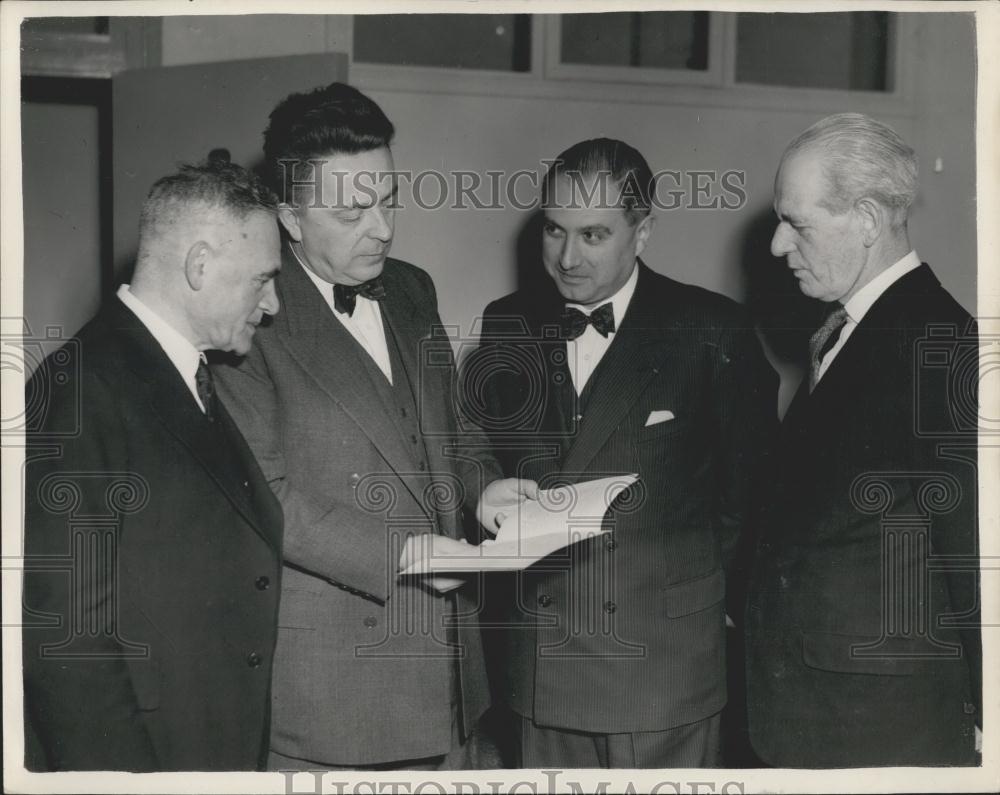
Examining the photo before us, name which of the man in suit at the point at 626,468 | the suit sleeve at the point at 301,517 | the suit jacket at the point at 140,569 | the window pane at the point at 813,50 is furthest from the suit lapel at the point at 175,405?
the window pane at the point at 813,50

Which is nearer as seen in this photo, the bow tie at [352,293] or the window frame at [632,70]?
the bow tie at [352,293]

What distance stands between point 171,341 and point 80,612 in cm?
68

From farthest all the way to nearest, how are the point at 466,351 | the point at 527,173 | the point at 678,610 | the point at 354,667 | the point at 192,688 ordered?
the point at 527,173
the point at 466,351
the point at 678,610
the point at 354,667
the point at 192,688

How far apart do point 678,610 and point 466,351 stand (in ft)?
3.57

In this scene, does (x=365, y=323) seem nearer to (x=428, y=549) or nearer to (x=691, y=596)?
(x=428, y=549)

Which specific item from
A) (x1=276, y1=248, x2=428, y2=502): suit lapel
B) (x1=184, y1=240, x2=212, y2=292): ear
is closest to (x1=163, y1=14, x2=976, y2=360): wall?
(x1=276, y1=248, x2=428, y2=502): suit lapel

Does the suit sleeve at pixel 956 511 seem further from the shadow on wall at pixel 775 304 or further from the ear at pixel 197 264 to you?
the ear at pixel 197 264

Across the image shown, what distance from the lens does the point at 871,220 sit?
2812mm

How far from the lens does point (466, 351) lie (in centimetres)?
335

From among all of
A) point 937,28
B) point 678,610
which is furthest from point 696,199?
point 678,610

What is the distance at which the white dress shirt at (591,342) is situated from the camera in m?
3.04

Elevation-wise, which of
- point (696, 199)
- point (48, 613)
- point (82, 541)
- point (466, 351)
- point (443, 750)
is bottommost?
point (443, 750)

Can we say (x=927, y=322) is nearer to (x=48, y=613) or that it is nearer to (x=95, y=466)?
(x=95, y=466)

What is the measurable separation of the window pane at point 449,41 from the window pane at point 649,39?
0.28 m
